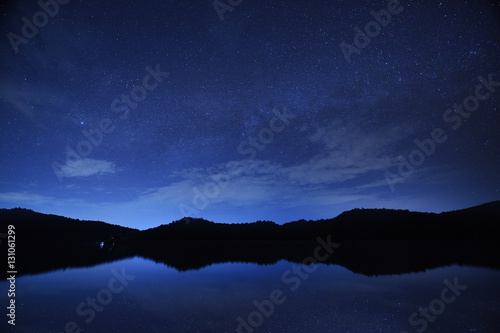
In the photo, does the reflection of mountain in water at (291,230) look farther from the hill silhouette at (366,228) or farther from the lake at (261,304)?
the lake at (261,304)

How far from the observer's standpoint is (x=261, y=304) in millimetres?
11836

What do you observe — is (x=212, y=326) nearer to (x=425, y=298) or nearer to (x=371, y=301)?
(x=371, y=301)

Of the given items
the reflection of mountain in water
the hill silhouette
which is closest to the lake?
the reflection of mountain in water

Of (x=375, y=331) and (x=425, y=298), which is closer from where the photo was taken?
(x=375, y=331)

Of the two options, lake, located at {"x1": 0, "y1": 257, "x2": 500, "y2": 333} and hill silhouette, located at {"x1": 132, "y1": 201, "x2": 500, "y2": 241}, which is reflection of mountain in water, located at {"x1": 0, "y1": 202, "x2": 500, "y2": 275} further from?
lake, located at {"x1": 0, "y1": 257, "x2": 500, "y2": 333}

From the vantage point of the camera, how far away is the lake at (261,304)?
883cm

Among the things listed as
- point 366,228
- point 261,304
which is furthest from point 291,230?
point 261,304

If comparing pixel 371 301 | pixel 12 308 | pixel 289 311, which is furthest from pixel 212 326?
pixel 12 308

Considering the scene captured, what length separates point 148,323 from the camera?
9227 mm

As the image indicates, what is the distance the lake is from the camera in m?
8.83

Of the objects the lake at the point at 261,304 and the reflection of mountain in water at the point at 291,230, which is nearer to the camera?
the lake at the point at 261,304

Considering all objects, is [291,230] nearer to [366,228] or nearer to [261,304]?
[366,228]

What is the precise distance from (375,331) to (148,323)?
30.6ft

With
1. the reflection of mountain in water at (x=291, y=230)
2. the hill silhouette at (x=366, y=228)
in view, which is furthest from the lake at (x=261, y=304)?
the hill silhouette at (x=366, y=228)
